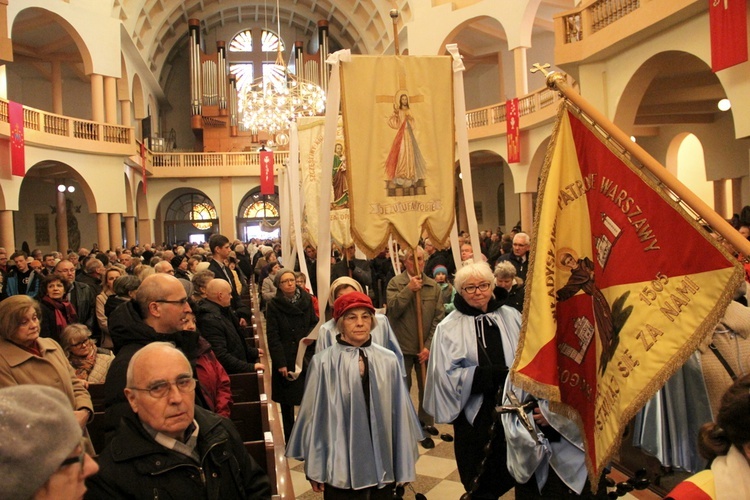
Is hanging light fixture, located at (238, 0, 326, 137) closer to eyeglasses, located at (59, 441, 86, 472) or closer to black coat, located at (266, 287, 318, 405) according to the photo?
black coat, located at (266, 287, 318, 405)

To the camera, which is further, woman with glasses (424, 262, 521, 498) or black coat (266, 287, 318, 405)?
black coat (266, 287, 318, 405)

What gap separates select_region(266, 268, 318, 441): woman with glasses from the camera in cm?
589

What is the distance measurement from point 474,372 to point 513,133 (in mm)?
15243

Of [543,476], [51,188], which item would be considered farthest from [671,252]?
[51,188]

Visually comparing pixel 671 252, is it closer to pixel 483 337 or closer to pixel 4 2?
pixel 483 337

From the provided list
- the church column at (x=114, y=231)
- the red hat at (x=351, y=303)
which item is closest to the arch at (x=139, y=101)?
the church column at (x=114, y=231)

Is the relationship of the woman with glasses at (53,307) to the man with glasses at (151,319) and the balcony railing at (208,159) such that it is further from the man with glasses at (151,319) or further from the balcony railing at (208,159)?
the balcony railing at (208,159)

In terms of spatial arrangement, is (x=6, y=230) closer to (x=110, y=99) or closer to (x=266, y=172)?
(x=110, y=99)

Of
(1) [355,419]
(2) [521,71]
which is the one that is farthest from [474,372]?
(2) [521,71]

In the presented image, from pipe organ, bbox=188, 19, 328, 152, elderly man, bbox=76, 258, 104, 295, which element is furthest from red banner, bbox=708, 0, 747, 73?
pipe organ, bbox=188, 19, 328, 152

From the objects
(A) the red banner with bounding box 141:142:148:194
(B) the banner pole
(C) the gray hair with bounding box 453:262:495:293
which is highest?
(A) the red banner with bounding box 141:142:148:194

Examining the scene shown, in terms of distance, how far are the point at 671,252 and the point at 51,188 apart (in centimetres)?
2591

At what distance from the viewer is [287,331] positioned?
614 cm

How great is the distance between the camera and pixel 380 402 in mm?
3904
